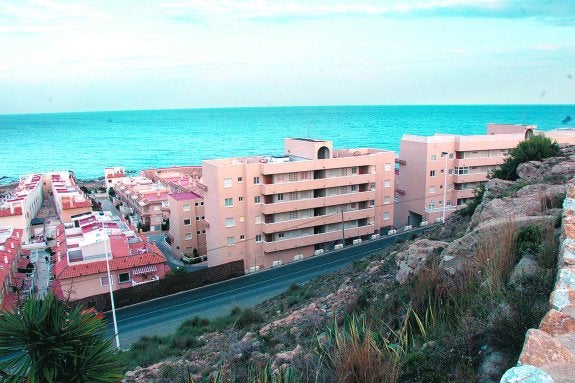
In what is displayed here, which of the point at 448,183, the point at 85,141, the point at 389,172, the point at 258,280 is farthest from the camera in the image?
the point at 85,141

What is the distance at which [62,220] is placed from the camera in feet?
151

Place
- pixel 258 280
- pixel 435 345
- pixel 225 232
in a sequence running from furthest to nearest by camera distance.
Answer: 1. pixel 225 232
2. pixel 258 280
3. pixel 435 345

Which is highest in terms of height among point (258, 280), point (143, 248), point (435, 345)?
point (435, 345)

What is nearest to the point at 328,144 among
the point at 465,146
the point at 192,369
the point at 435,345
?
the point at 465,146

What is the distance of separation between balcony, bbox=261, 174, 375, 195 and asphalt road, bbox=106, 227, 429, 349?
5.14 meters

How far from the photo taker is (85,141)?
570ft

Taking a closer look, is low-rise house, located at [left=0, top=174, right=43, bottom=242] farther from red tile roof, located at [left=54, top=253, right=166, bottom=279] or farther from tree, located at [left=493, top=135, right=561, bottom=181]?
tree, located at [left=493, top=135, right=561, bottom=181]

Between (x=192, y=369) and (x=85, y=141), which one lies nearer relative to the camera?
(x=192, y=369)

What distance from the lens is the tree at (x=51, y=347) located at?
21.1 ft

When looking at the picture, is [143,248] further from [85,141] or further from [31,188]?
[85,141]

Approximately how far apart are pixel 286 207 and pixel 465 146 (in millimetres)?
17561

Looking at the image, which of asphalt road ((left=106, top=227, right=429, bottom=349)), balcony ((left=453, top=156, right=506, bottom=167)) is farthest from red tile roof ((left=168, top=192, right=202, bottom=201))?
balcony ((left=453, top=156, right=506, bottom=167))

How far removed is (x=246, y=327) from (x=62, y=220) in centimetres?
3782

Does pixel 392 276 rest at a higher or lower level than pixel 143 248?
higher
